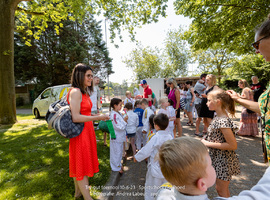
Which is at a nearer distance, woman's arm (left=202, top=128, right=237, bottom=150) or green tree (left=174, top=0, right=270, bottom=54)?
woman's arm (left=202, top=128, right=237, bottom=150)

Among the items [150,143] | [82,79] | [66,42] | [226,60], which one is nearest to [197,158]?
[150,143]

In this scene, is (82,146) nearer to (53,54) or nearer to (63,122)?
(63,122)

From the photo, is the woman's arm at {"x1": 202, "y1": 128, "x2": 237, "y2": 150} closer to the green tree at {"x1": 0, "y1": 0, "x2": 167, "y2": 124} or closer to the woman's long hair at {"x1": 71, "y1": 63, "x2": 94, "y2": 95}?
the woman's long hair at {"x1": 71, "y1": 63, "x2": 94, "y2": 95}

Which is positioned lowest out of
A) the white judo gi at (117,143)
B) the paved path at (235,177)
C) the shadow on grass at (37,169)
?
the paved path at (235,177)

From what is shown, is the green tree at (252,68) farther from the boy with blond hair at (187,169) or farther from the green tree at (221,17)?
the boy with blond hair at (187,169)

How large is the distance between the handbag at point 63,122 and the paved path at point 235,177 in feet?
5.45

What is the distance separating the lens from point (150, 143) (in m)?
2.31

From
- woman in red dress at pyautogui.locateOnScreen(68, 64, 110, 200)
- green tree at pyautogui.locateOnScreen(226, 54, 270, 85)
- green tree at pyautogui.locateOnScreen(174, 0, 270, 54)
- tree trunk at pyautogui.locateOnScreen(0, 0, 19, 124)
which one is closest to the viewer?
woman in red dress at pyautogui.locateOnScreen(68, 64, 110, 200)

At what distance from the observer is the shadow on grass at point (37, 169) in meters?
2.72

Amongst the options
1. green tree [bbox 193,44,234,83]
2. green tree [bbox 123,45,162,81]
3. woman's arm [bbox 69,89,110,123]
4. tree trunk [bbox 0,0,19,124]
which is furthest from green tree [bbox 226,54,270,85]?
tree trunk [bbox 0,0,19,124]

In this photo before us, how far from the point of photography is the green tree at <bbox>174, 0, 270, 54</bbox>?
6914 mm

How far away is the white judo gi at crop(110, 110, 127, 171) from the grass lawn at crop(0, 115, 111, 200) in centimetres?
27

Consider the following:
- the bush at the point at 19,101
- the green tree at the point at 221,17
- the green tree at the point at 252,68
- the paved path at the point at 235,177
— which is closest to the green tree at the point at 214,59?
the green tree at the point at 252,68

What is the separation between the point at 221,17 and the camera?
7926mm
